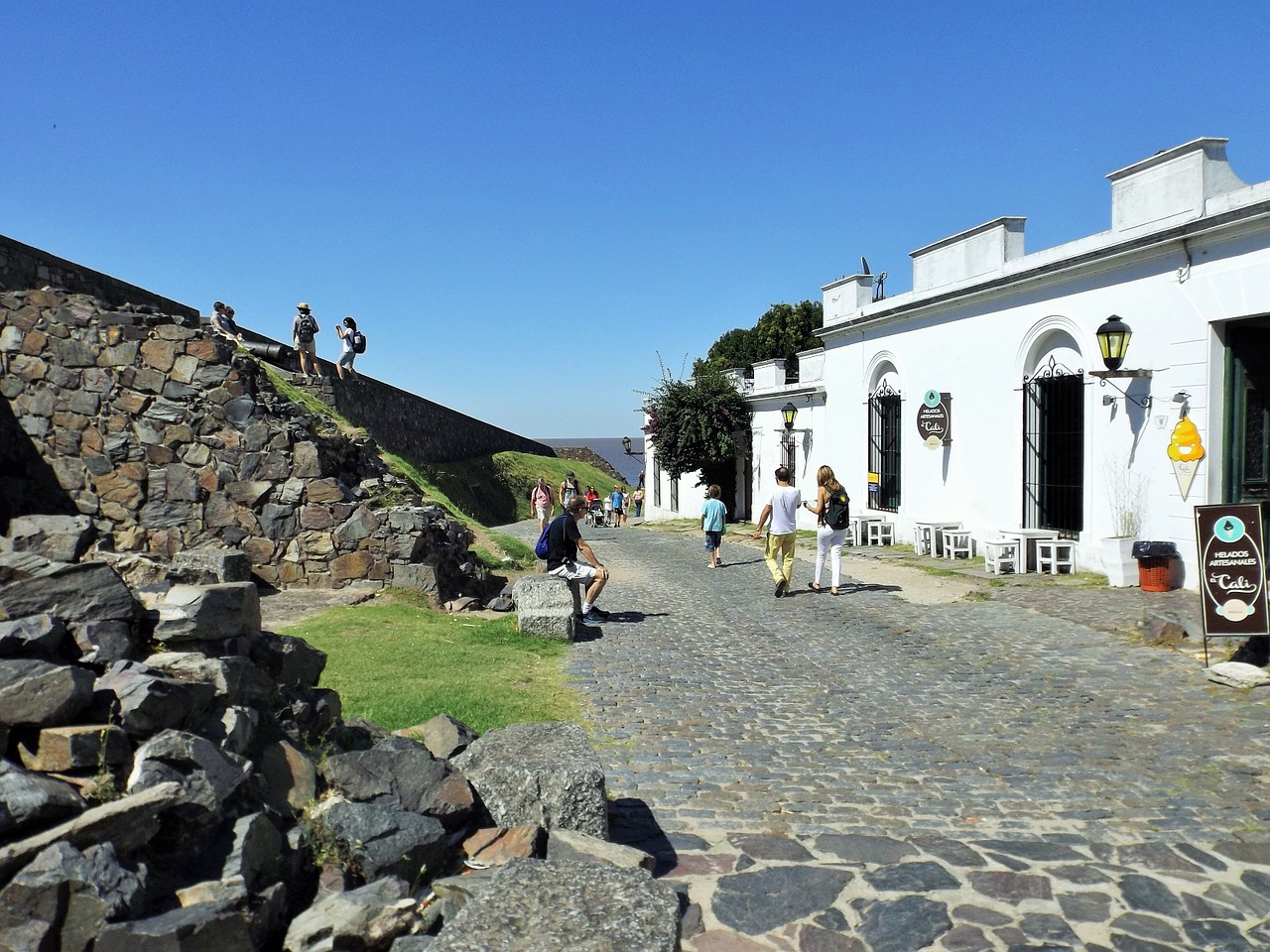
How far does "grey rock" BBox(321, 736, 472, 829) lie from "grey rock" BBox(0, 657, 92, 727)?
115cm

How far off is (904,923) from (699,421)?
24.4 meters

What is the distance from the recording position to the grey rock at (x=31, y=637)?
3.64 meters

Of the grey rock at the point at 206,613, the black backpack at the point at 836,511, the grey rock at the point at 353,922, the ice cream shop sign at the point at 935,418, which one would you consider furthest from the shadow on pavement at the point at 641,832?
the ice cream shop sign at the point at 935,418

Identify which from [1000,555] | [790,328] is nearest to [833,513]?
[1000,555]

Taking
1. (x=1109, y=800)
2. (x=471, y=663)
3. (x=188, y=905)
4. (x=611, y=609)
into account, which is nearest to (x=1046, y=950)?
(x=1109, y=800)

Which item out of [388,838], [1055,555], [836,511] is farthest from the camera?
[1055,555]

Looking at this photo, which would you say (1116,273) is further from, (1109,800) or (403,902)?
(403,902)

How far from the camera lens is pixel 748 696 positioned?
748cm

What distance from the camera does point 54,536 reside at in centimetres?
604

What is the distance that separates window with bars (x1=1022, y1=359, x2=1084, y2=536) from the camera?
14220 millimetres

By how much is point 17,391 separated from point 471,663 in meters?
7.61

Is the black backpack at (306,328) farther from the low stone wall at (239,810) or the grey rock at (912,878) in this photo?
the grey rock at (912,878)

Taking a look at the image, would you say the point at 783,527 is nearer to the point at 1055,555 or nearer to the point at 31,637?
the point at 1055,555

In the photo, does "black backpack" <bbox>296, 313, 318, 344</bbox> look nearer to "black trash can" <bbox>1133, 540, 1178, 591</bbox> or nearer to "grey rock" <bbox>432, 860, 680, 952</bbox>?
"black trash can" <bbox>1133, 540, 1178, 591</bbox>
